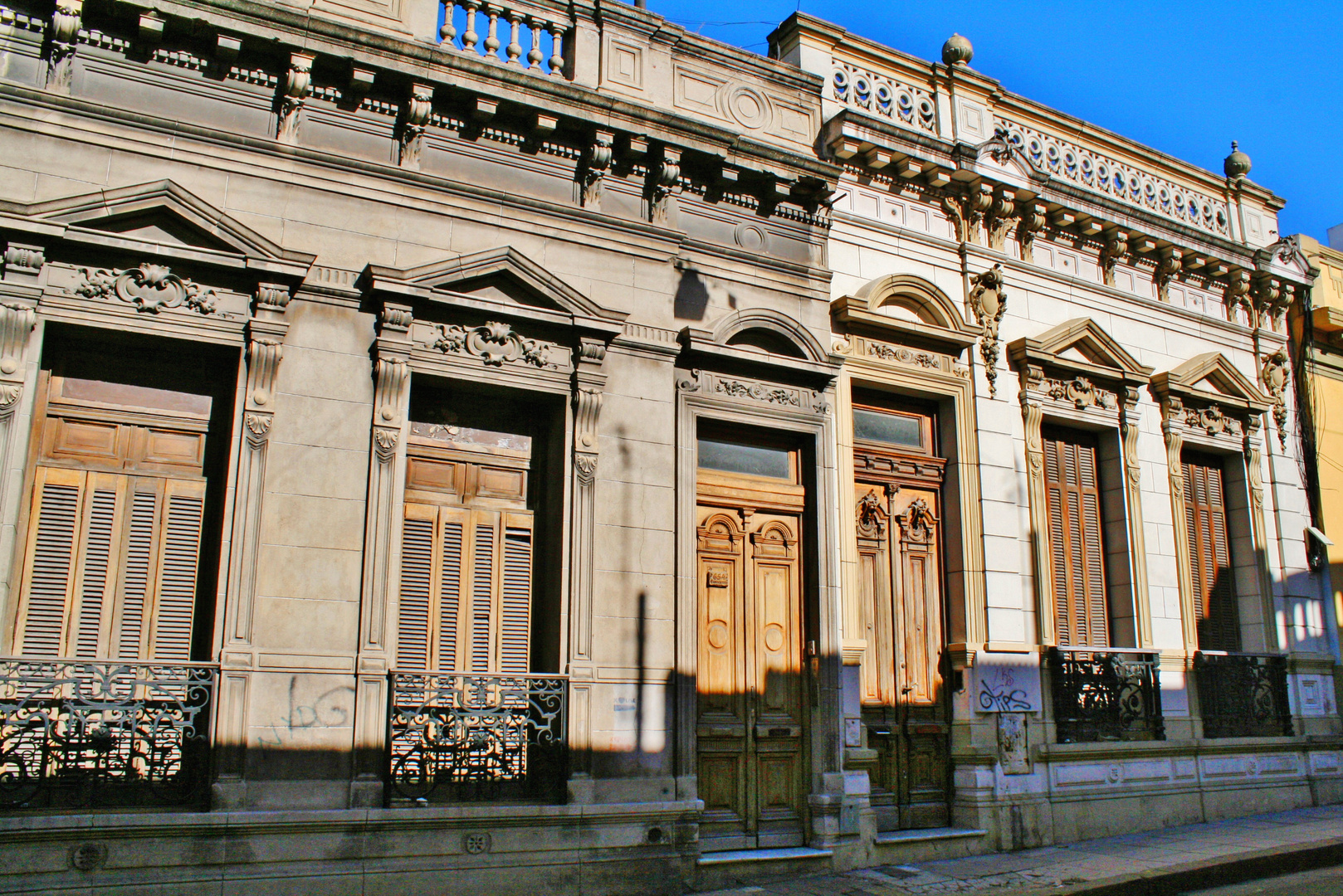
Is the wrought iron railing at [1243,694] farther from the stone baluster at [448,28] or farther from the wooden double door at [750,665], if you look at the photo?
the stone baluster at [448,28]

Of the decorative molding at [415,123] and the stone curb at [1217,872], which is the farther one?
the decorative molding at [415,123]

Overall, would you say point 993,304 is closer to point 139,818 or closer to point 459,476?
point 459,476

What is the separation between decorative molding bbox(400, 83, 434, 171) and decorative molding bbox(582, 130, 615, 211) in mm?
1539

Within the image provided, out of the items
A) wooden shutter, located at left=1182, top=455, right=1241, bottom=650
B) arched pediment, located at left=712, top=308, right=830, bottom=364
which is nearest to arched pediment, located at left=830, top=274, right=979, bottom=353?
arched pediment, located at left=712, top=308, right=830, bottom=364

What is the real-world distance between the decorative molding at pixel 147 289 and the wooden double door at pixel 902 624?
6.72m

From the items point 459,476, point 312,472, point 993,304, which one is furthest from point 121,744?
point 993,304

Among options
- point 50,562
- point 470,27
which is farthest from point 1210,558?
point 50,562

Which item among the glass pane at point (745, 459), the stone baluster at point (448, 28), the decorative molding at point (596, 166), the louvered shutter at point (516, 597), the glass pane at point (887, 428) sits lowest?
the louvered shutter at point (516, 597)

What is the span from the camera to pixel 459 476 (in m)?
9.79

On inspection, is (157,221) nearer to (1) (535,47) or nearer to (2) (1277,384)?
(1) (535,47)

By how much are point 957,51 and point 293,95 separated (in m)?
8.01

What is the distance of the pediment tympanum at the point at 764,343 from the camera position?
10625 millimetres

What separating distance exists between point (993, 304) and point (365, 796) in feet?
28.6

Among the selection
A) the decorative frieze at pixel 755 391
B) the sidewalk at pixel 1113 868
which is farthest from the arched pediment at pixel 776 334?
the sidewalk at pixel 1113 868
